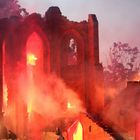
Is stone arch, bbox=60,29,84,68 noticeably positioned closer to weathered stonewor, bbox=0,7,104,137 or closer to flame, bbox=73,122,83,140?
weathered stonewor, bbox=0,7,104,137

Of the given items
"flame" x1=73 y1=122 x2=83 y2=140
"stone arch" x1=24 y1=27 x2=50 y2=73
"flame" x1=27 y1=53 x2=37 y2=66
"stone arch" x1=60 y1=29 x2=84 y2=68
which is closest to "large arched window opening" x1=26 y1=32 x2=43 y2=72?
"flame" x1=27 y1=53 x2=37 y2=66

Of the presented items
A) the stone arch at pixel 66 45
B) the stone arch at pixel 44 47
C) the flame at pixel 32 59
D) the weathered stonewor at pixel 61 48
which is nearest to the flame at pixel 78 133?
the weathered stonewor at pixel 61 48

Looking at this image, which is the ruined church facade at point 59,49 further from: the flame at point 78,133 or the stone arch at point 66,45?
the flame at point 78,133

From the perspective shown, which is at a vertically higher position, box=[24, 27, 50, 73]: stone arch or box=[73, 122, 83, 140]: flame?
box=[24, 27, 50, 73]: stone arch

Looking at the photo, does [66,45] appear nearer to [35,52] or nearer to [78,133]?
[35,52]

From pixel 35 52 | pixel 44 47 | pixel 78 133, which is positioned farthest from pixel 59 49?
pixel 78 133

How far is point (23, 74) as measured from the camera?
115 ft

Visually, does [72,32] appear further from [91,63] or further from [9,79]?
[9,79]

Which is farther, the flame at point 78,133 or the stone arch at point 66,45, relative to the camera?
the stone arch at point 66,45

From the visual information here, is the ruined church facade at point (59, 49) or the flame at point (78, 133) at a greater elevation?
the ruined church facade at point (59, 49)

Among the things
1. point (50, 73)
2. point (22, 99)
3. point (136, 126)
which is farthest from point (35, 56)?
point (136, 126)

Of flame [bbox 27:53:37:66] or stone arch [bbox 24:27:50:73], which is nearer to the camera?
stone arch [bbox 24:27:50:73]

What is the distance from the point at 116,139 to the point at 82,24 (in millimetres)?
15761

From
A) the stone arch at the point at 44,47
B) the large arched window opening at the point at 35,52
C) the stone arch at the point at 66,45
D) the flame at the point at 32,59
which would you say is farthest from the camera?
the flame at the point at 32,59
